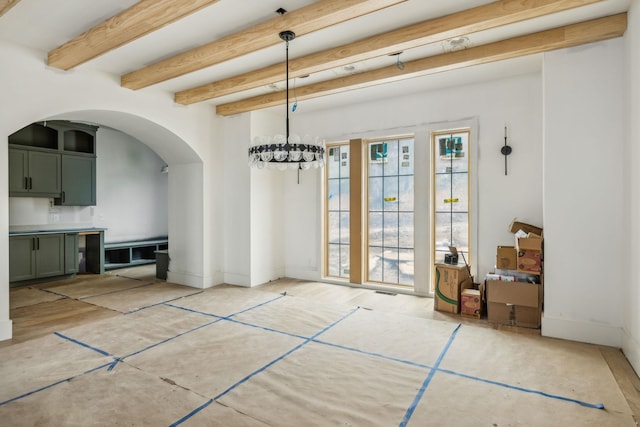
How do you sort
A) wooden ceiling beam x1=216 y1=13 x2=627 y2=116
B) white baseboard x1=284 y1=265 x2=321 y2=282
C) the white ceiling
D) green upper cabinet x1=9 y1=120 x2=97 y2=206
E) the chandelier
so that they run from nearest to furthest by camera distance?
1. the white ceiling
2. wooden ceiling beam x1=216 y1=13 x2=627 y2=116
3. the chandelier
4. green upper cabinet x1=9 y1=120 x2=97 y2=206
5. white baseboard x1=284 y1=265 x2=321 y2=282

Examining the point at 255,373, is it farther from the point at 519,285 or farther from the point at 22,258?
the point at 22,258

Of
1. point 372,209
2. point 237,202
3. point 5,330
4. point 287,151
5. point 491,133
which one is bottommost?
point 5,330

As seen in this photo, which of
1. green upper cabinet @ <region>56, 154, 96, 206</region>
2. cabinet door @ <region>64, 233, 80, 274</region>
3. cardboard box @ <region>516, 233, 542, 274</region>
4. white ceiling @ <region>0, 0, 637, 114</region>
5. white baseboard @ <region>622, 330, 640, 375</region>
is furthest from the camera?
green upper cabinet @ <region>56, 154, 96, 206</region>

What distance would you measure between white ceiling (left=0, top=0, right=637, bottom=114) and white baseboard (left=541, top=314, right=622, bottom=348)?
2.85 m

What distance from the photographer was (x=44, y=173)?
244 inches

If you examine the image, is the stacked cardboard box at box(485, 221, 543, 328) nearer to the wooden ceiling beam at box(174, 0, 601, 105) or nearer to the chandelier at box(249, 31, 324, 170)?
the wooden ceiling beam at box(174, 0, 601, 105)

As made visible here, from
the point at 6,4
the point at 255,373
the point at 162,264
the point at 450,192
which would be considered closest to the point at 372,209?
the point at 450,192

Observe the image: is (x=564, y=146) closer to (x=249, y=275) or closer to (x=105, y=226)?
(x=249, y=275)

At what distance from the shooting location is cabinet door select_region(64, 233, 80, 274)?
633 cm

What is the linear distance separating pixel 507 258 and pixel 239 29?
3690 millimetres

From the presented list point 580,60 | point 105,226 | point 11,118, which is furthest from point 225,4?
point 105,226

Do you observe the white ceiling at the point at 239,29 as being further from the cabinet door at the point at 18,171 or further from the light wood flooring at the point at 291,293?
the light wood flooring at the point at 291,293

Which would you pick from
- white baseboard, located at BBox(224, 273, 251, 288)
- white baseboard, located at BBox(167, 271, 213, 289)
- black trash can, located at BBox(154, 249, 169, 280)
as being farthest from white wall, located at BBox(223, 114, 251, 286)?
black trash can, located at BBox(154, 249, 169, 280)

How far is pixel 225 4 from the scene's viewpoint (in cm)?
293
